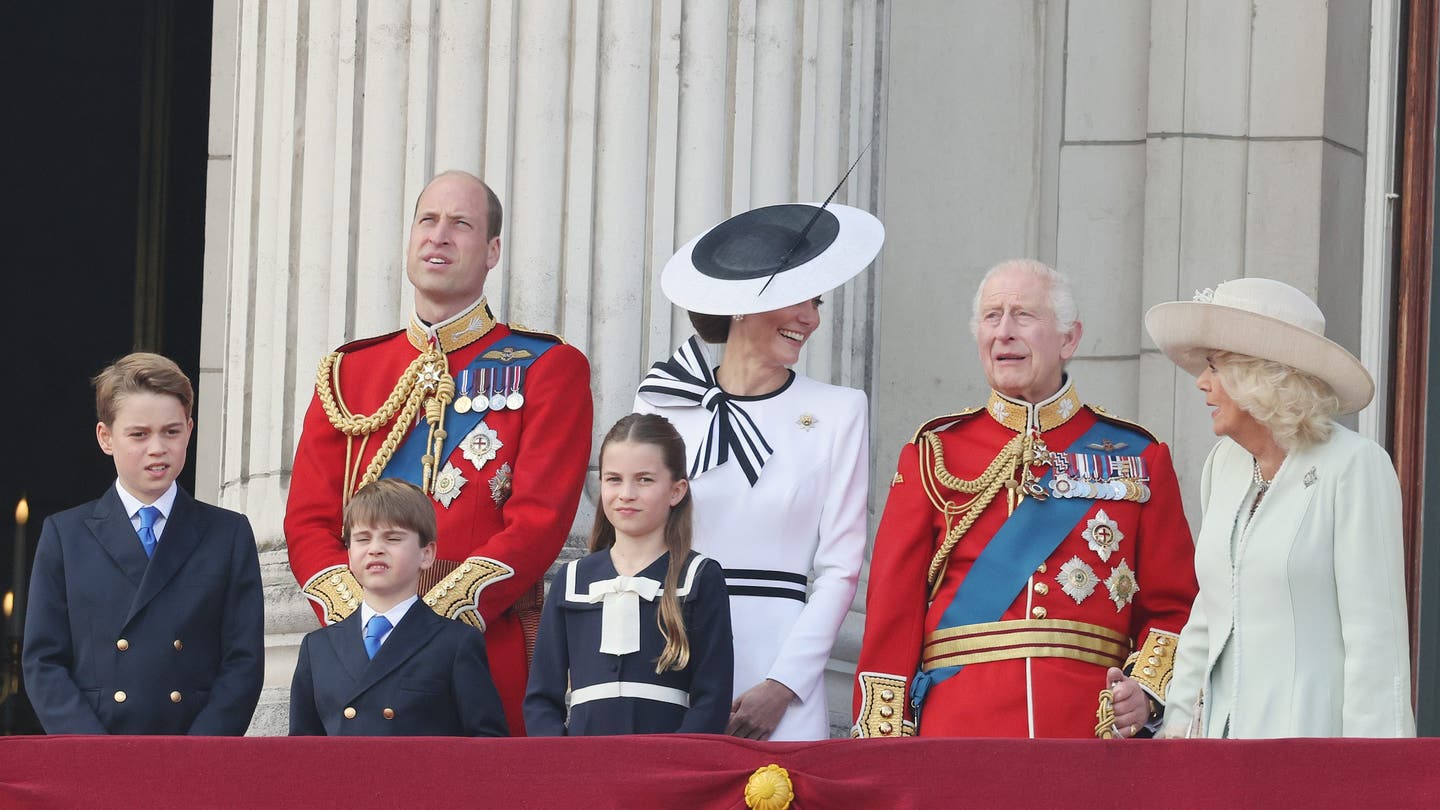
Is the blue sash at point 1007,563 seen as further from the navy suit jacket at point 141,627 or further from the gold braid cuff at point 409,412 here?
the navy suit jacket at point 141,627

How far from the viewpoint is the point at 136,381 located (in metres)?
5.32

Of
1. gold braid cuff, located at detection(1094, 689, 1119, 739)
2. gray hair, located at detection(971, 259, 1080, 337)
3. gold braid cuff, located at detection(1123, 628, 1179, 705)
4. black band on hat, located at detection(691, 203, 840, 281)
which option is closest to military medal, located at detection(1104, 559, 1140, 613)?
gold braid cuff, located at detection(1123, 628, 1179, 705)

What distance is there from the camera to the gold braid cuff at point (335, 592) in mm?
5348

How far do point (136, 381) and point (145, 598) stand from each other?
454mm

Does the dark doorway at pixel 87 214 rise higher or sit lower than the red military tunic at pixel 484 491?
higher

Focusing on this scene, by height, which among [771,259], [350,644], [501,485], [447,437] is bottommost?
[350,644]

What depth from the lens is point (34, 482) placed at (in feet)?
34.0

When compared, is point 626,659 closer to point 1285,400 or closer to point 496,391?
point 496,391

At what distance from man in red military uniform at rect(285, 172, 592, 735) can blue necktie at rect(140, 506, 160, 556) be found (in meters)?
0.36

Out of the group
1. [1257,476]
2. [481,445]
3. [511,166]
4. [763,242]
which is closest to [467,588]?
[481,445]

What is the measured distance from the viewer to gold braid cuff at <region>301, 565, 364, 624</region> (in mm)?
5348

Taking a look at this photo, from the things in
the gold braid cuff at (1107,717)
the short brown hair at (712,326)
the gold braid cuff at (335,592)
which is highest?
the short brown hair at (712,326)

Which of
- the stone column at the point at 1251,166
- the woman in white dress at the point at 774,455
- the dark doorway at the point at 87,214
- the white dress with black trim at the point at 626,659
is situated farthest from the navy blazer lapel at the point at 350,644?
the dark doorway at the point at 87,214

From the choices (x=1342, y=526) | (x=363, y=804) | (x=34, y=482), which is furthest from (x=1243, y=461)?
(x=34, y=482)
